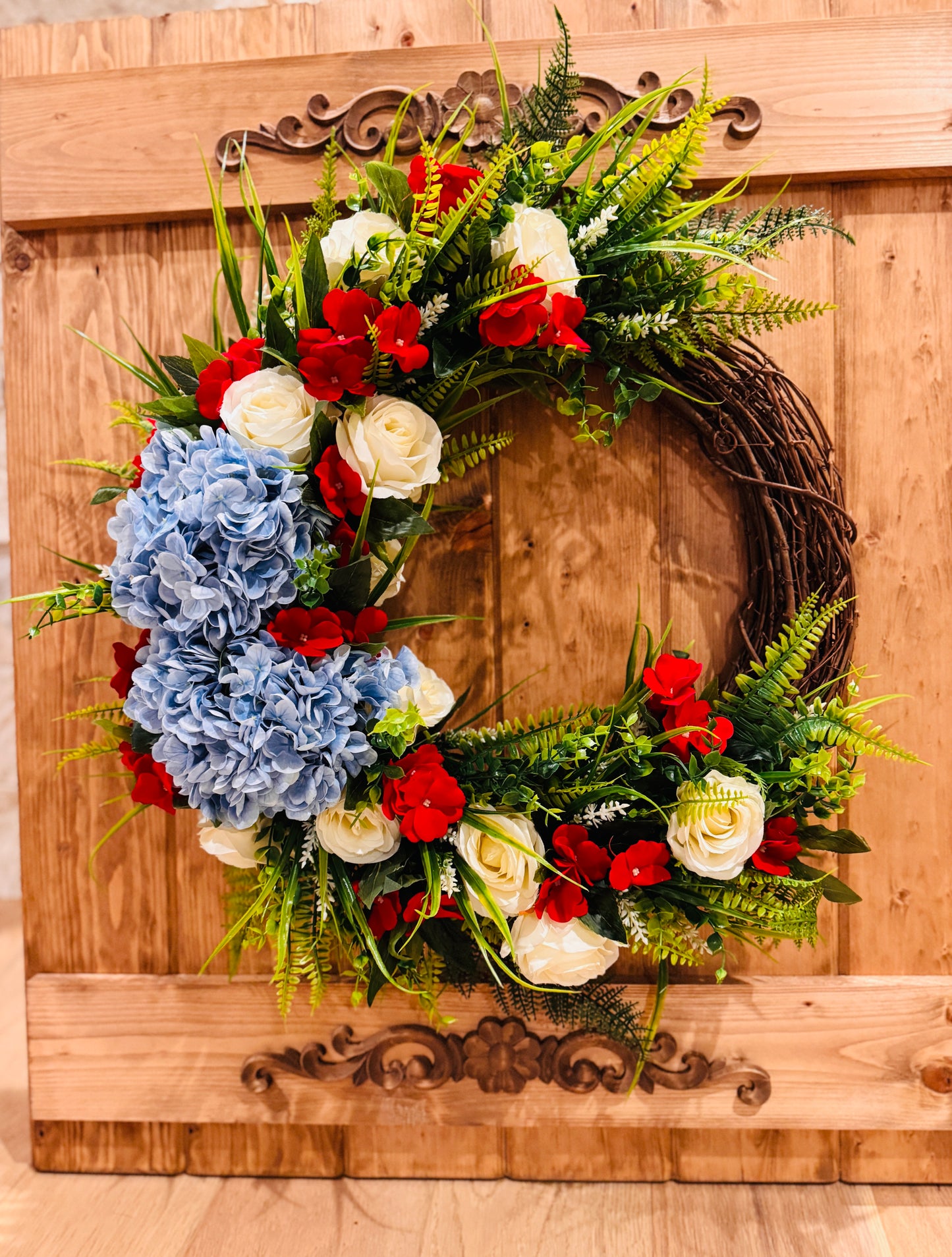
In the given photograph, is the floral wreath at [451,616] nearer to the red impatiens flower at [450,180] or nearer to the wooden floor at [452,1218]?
the red impatiens flower at [450,180]

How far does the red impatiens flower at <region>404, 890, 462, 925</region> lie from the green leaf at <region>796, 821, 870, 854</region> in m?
0.39

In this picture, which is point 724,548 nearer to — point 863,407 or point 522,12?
point 863,407

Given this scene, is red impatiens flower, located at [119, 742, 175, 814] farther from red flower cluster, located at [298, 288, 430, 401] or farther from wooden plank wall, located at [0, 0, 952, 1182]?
red flower cluster, located at [298, 288, 430, 401]

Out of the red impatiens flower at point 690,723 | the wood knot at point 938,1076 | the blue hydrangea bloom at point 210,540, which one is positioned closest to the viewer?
the blue hydrangea bloom at point 210,540

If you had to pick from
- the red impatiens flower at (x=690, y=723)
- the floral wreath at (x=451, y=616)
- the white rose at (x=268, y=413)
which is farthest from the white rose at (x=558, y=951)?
the white rose at (x=268, y=413)

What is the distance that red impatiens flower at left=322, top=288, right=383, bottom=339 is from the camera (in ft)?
2.48

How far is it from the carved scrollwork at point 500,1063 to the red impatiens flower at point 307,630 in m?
0.52

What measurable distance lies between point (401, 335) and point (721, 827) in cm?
58

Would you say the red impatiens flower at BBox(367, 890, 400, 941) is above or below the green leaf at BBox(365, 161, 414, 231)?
below

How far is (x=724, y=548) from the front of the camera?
963mm

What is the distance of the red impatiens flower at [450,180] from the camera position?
0.78m

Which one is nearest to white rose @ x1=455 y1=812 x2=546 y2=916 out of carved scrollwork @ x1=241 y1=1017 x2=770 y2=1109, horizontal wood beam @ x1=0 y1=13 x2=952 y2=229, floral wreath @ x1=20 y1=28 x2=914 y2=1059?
floral wreath @ x1=20 y1=28 x2=914 y2=1059

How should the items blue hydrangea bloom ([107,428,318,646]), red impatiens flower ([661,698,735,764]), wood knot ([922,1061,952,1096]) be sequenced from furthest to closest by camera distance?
wood knot ([922,1061,952,1096])
red impatiens flower ([661,698,735,764])
blue hydrangea bloom ([107,428,318,646])

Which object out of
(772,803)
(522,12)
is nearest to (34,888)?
(772,803)
